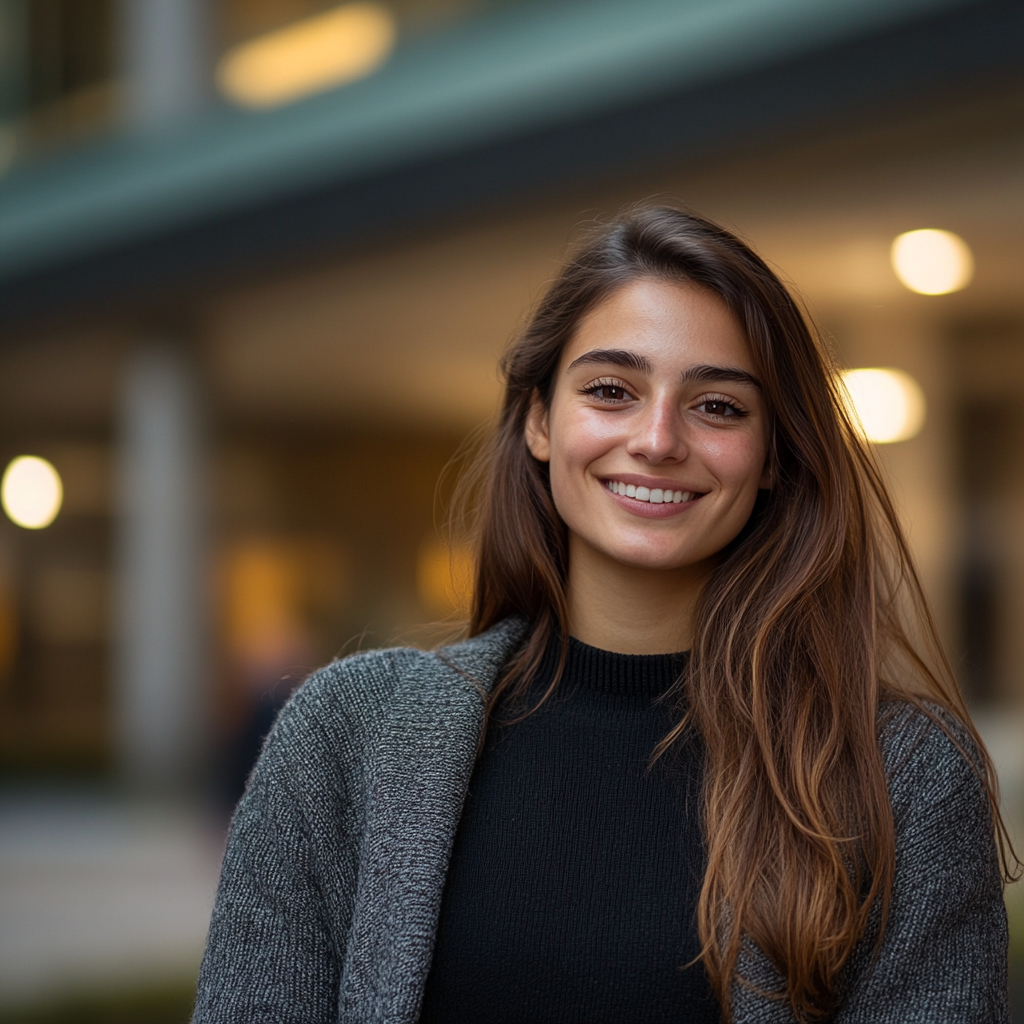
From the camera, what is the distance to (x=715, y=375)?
6.65ft

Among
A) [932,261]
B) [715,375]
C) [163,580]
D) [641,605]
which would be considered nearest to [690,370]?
[715,375]

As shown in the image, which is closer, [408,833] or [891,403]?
[408,833]

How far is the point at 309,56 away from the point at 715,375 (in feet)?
30.9

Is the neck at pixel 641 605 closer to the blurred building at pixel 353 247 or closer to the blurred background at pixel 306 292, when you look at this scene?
the blurred background at pixel 306 292

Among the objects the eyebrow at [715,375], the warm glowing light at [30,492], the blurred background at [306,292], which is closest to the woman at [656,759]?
the eyebrow at [715,375]

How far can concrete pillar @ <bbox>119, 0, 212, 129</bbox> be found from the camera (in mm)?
11602

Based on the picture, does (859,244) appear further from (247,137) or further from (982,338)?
(247,137)

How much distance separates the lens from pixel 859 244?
28.9 feet

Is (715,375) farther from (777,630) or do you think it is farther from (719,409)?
(777,630)

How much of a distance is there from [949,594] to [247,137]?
20.0 feet

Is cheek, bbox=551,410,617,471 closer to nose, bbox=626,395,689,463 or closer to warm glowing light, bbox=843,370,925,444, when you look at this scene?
nose, bbox=626,395,689,463

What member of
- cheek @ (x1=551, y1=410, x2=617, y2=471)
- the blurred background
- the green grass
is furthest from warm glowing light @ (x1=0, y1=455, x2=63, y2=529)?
cheek @ (x1=551, y1=410, x2=617, y2=471)

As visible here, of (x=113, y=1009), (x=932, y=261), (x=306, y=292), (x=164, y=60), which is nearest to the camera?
(x=113, y=1009)

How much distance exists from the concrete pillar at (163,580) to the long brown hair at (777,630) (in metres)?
10.8
